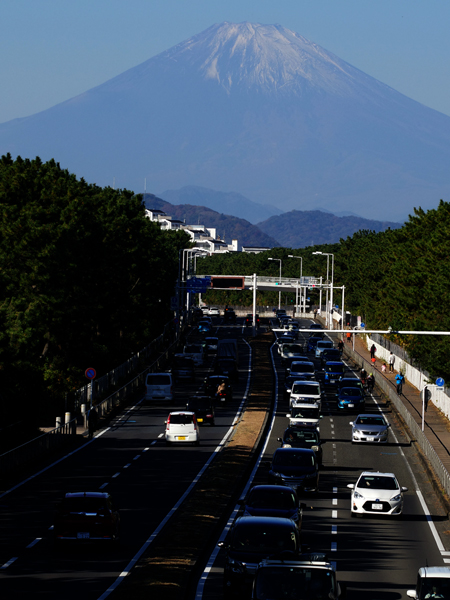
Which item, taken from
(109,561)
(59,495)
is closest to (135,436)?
(59,495)

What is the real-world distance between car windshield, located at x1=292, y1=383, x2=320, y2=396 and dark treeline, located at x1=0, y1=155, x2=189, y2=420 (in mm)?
14590

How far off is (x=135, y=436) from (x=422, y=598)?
106 feet

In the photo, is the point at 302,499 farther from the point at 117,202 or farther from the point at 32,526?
the point at 117,202

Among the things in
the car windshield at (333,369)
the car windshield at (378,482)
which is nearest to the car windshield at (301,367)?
the car windshield at (333,369)

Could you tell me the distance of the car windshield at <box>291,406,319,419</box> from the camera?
165 feet

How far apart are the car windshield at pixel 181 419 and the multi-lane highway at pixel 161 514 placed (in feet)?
3.78

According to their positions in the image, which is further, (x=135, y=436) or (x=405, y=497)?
(x=135, y=436)

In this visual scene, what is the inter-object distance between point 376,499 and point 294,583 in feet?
46.1

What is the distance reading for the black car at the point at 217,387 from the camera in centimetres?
6112

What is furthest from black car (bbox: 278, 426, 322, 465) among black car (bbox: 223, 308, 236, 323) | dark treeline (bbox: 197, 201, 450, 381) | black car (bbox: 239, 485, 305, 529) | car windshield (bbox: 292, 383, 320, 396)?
black car (bbox: 223, 308, 236, 323)

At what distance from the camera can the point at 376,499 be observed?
2939 cm

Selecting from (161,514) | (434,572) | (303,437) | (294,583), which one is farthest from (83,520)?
(303,437)

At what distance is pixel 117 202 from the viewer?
94.5m

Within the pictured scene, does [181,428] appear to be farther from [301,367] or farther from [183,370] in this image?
[183,370]
